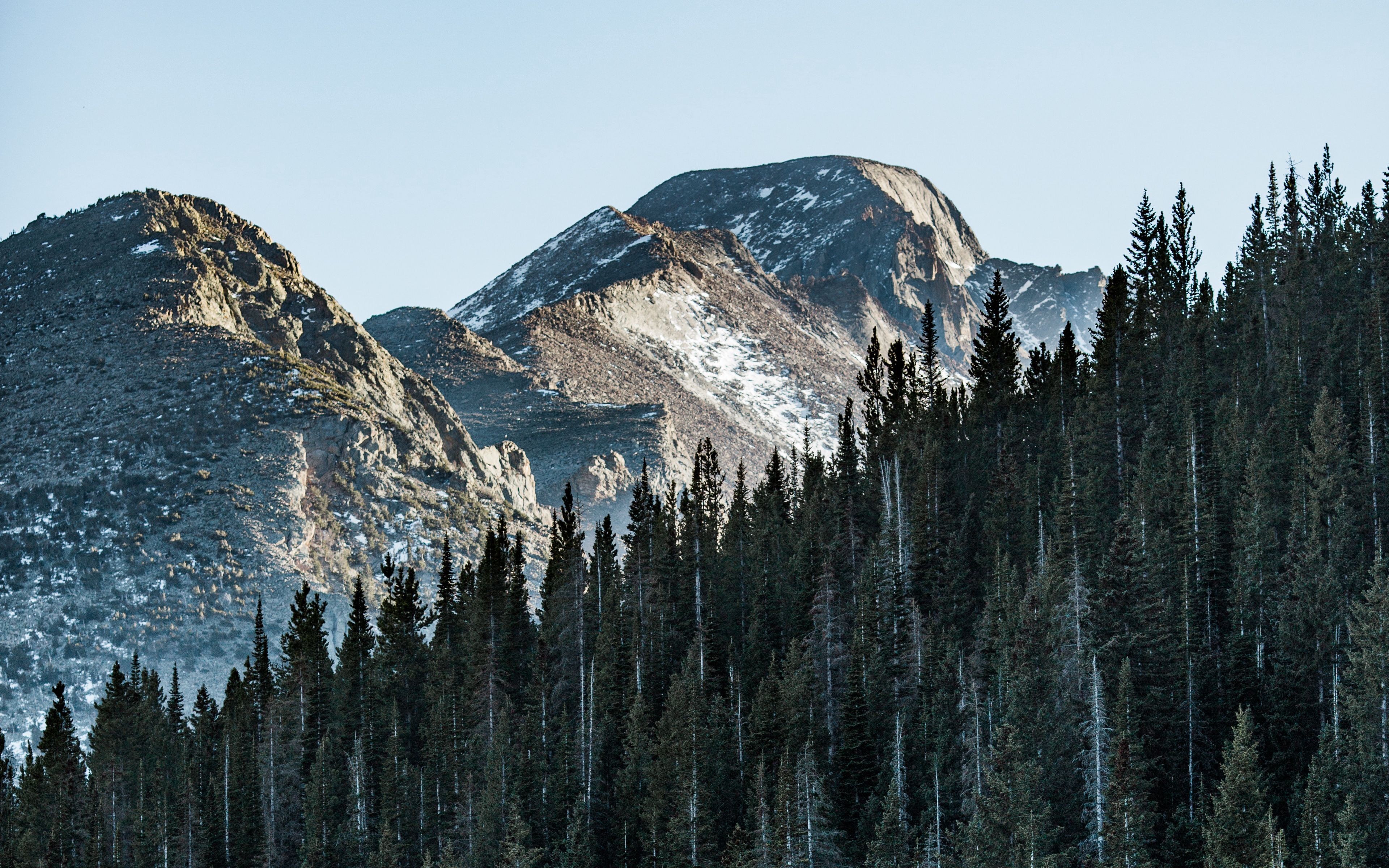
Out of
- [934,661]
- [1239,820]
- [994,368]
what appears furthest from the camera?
[994,368]

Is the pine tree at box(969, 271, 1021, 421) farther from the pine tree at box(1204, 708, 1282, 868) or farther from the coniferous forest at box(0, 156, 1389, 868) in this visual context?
the pine tree at box(1204, 708, 1282, 868)

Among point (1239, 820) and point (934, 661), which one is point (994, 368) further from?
point (1239, 820)

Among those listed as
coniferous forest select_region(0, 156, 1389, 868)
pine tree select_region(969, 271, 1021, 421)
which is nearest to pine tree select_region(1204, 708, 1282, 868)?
coniferous forest select_region(0, 156, 1389, 868)

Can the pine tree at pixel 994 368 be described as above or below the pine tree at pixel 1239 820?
above

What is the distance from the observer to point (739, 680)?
89.3m

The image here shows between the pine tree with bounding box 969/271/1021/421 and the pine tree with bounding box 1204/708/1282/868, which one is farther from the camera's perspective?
the pine tree with bounding box 969/271/1021/421

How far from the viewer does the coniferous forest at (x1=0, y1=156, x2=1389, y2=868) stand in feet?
215

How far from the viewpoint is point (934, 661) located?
275 feet

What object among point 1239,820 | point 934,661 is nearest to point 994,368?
point 934,661

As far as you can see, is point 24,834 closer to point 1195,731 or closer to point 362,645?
point 362,645

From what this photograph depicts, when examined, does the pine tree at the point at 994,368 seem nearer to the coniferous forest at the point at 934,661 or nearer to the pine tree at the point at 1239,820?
the coniferous forest at the point at 934,661

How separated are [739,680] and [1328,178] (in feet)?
216

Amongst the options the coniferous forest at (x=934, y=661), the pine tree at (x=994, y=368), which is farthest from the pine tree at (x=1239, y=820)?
the pine tree at (x=994, y=368)

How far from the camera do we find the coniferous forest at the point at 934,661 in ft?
215
